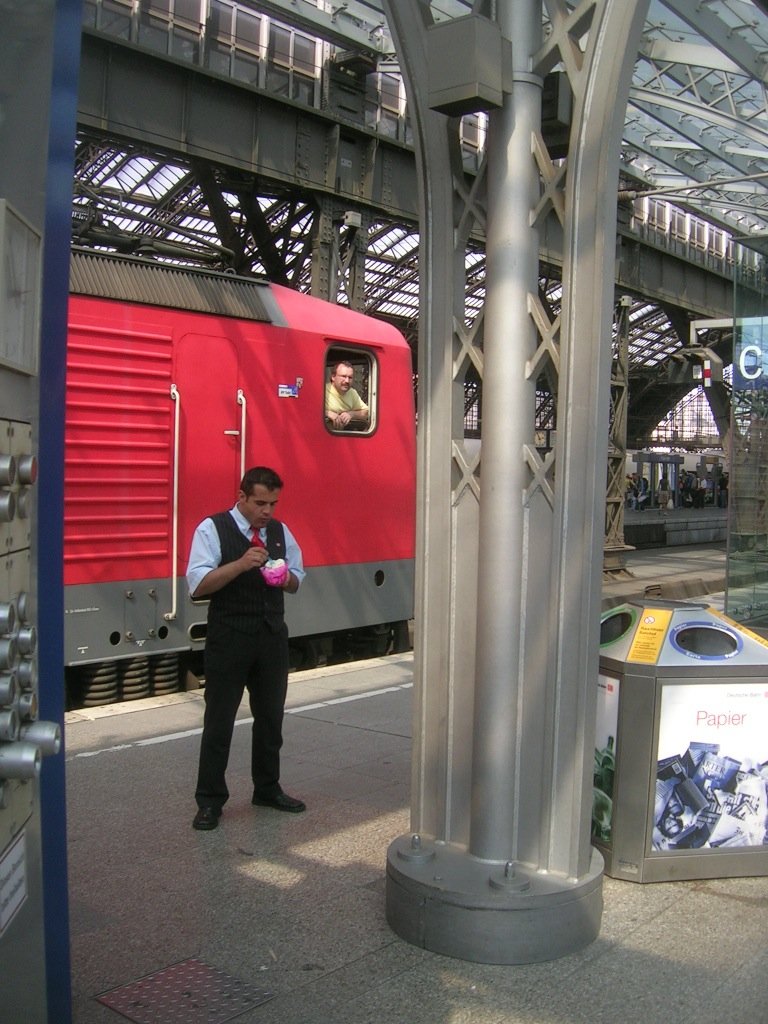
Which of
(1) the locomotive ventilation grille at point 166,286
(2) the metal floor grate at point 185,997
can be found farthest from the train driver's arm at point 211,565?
(1) the locomotive ventilation grille at point 166,286

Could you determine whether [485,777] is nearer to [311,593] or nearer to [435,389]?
[435,389]

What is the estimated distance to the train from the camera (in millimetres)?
7836

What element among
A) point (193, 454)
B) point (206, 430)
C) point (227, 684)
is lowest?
point (227, 684)

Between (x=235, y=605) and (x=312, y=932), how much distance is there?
175 centimetres

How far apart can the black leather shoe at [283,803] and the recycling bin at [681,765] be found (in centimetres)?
164

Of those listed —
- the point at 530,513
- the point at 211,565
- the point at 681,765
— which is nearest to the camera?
the point at 530,513

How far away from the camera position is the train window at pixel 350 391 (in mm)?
9636

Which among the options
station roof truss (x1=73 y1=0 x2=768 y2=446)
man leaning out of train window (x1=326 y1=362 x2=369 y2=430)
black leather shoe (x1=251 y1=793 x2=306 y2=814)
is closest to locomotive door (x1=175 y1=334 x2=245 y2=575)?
man leaning out of train window (x1=326 y1=362 x2=369 y2=430)

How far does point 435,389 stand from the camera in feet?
14.1

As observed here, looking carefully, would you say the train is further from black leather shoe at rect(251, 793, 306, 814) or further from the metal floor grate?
the metal floor grate

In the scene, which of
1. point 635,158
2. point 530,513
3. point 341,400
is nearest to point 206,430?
point 341,400

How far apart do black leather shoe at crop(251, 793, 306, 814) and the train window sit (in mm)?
4553

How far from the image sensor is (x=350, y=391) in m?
9.88

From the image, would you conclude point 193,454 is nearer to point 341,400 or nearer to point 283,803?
point 341,400
